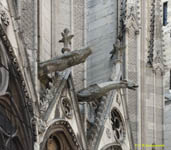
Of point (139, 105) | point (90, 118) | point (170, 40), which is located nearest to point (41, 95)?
point (90, 118)

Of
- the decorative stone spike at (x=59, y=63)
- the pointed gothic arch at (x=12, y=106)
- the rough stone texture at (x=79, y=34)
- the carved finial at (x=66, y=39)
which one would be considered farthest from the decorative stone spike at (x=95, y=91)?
the pointed gothic arch at (x=12, y=106)

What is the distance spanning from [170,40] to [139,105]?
7818mm

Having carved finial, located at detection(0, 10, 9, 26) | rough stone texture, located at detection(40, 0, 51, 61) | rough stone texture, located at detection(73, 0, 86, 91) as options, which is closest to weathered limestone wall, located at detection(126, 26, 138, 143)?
rough stone texture, located at detection(73, 0, 86, 91)

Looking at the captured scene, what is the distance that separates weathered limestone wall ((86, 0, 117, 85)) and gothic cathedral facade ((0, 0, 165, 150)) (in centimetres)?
3

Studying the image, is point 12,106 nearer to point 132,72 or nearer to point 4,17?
point 4,17

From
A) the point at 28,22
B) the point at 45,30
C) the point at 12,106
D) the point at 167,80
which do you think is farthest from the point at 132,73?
the point at 12,106

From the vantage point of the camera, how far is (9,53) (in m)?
17.3

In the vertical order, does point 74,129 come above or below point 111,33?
below

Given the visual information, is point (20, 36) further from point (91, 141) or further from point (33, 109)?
point (91, 141)

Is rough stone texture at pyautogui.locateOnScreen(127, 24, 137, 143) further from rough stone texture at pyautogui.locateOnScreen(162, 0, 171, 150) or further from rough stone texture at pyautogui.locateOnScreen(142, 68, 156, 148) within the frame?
rough stone texture at pyautogui.locateOnScreen(162, 0, 171, 150)

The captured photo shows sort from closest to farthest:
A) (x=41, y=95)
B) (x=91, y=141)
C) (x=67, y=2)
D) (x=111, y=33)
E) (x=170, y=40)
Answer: (x=41, y=95) < (x=91, y=141) < (x=67, y=2) < (x=111, y=33) < (x=170, y=40)

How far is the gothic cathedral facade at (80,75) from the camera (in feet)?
57.4

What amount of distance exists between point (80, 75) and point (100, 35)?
3.46 m

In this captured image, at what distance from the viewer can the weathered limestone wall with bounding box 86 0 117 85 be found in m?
23.6
